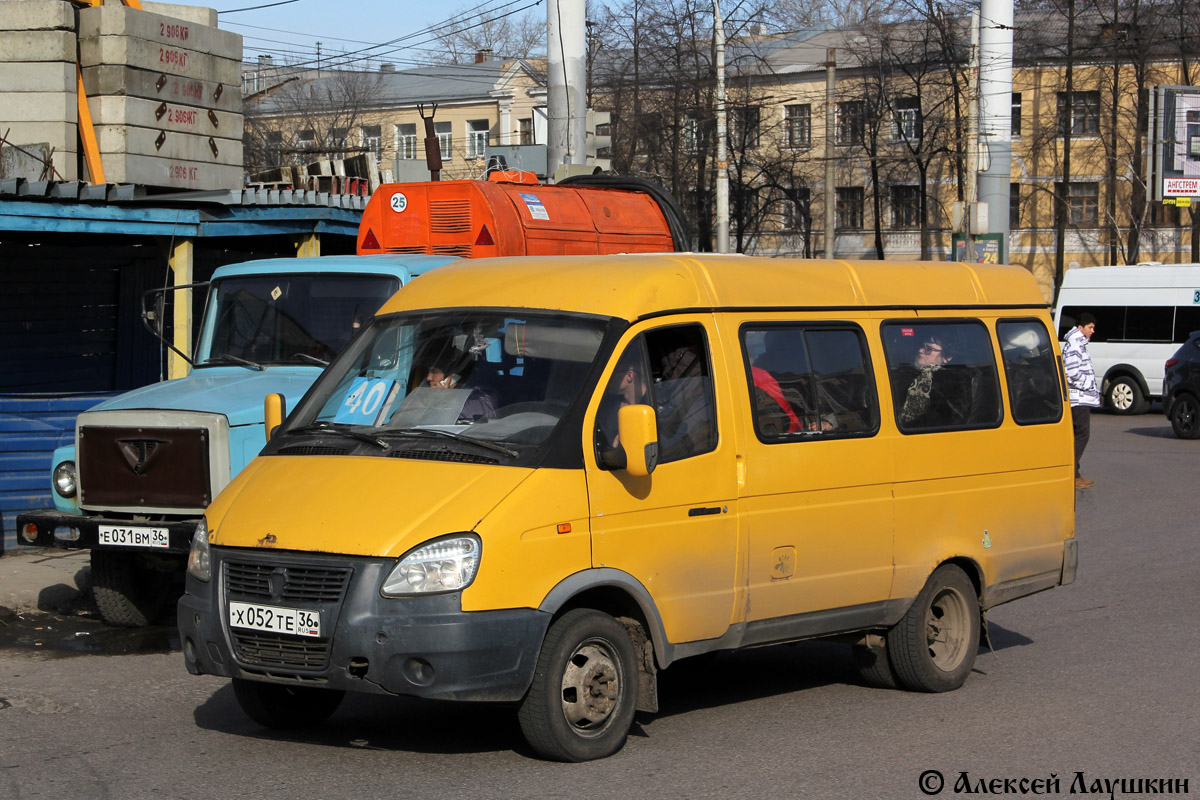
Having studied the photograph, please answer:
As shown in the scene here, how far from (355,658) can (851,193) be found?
56470 millimetres

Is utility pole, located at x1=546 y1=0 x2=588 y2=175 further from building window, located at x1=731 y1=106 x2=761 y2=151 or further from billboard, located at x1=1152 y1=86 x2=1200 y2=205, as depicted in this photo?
building window, located at x1=731 y1=106 x2=761 y2=151

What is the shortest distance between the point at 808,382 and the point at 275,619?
108 inches

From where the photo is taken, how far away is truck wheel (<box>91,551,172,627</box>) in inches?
357

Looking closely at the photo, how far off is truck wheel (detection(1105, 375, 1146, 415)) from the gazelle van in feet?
65.7

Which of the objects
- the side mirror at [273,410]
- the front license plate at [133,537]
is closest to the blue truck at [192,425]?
the front license plate at [133,537]

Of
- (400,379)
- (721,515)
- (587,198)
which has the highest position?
(587,198)

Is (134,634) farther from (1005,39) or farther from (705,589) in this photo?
(1005,39)

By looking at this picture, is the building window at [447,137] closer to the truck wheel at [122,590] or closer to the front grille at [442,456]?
the truck wheel at [122,590]

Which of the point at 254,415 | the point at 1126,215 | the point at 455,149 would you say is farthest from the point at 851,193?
the point at 254,415

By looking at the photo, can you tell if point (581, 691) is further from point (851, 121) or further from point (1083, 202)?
point (851, 121)

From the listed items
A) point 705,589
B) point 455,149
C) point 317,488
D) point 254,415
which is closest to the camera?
point 317,488

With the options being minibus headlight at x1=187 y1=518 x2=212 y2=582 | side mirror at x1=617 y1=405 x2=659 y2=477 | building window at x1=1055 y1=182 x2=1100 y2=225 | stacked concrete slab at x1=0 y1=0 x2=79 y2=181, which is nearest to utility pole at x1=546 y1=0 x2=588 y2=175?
stacked concrete slab at x1=0 y1=0 x2=79 y2=181

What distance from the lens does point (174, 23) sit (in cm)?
1488

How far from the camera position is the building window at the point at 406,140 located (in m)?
74.8
